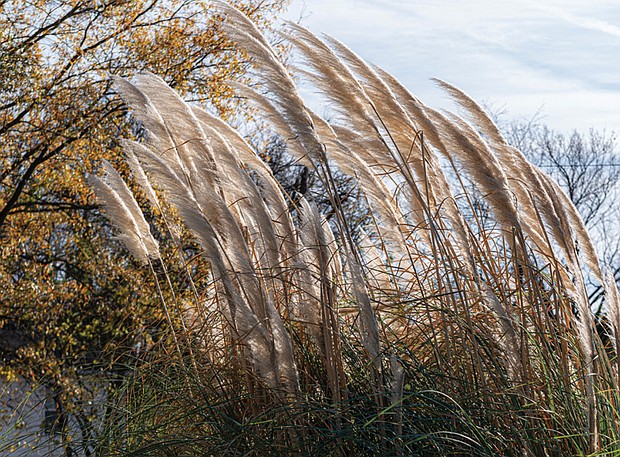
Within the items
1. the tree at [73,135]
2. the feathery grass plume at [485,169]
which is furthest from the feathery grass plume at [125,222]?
the tree at [73,135]

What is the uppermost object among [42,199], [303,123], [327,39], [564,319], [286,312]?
[42,199]

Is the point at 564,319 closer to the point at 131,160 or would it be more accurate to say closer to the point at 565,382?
the point at 565,382

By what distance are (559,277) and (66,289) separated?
8.72m

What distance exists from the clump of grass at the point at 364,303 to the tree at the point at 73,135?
21.5 feet

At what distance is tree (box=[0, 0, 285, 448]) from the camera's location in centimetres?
995

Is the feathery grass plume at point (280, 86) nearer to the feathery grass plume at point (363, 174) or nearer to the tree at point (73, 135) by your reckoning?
the feathery grass plume at point (363, 174)

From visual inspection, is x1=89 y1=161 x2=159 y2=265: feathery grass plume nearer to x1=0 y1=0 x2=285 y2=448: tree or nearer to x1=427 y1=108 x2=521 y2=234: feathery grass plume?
x1=427 y1=108 x2=521 y2=234: feathery grass plume

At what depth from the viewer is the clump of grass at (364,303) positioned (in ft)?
8.54

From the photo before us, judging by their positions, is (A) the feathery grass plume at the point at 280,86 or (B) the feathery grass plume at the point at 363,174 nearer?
(A) the feathery grass plume at the point at 280,86

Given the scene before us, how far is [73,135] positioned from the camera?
1003 cm

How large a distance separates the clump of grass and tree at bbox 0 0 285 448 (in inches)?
258

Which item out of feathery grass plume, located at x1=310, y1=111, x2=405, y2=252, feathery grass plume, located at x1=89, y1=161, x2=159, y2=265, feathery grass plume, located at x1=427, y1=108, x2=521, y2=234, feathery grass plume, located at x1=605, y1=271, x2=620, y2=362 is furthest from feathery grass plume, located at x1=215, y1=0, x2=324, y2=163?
feathery grass plume, located at x1=605, y1=271, x2=620, y2=362

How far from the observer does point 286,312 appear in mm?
3213

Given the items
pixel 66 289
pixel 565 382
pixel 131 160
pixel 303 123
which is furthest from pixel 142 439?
pixel 66 289
